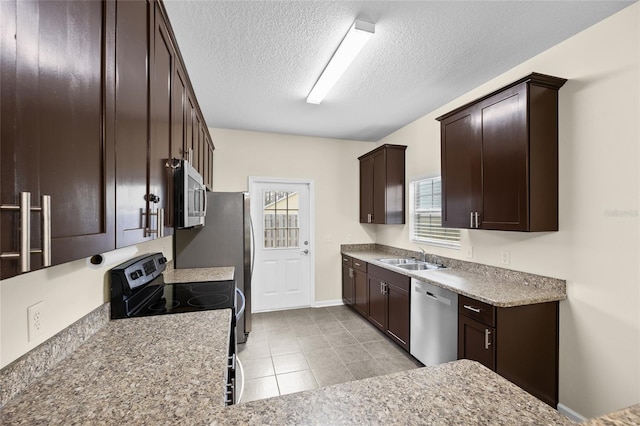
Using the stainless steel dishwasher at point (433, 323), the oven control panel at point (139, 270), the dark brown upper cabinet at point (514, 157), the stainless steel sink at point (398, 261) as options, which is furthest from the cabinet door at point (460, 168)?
the oven control panel at point (139, 270)

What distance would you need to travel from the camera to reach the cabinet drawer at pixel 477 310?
192cm

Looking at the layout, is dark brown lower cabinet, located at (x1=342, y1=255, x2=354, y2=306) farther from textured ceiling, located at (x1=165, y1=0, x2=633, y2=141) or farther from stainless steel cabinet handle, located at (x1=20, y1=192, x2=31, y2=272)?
stainless steel cabinet handle, located at (x1=20, y1=192, x2=31, y2=272)

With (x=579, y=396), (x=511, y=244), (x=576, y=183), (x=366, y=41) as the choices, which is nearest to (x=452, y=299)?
(x=511, y=244)

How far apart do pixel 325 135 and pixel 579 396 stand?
3918 mm

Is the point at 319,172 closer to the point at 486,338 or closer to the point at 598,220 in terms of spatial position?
the point at 486,338

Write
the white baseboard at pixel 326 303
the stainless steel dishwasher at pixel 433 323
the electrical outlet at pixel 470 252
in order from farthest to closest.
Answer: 1. the white baseboard at pixel 326 303
2. the electrical outlet at pixel 470 252
3. the stainless steel dishwasher at pixel 433 323

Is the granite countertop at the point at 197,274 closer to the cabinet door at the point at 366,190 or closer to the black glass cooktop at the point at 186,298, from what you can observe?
the black glass cooktop at the point at 186,298

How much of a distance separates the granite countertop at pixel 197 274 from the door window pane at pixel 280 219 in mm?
1293

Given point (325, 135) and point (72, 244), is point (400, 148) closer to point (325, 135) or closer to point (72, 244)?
point (325, 135)

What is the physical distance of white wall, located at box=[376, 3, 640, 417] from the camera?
5.58ft

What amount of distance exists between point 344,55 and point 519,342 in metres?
2.41

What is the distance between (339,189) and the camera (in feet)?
15.1

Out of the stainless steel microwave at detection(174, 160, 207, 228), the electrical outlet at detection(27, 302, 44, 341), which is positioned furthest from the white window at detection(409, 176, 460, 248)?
the electrical outlet at detection(27, 302, 44, 341)

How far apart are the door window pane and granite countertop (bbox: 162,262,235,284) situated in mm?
1293
